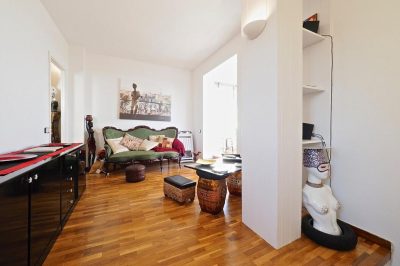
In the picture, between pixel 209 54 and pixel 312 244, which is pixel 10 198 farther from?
pixel 209 54

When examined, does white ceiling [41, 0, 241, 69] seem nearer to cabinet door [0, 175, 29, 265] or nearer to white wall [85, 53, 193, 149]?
white wall [85, 53, 193, 149]

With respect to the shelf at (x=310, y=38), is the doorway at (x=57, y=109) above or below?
below

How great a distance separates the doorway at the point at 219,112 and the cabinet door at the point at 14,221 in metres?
3.91

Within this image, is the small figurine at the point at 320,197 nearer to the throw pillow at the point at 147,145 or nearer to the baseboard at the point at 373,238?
the baseboard at the point at 373,238

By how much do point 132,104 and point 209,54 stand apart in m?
2.34

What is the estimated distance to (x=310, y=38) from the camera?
5.78ft

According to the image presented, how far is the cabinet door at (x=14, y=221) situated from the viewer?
0.83 meters

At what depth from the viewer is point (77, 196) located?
87.0 inches

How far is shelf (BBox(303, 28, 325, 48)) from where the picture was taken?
5.45 feet

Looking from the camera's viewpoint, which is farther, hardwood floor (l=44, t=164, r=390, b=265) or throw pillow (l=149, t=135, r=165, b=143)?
throw pillow (l=149, t=135, r=165, b=143)

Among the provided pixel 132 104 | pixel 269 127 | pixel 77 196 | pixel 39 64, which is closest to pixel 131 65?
pixel 132 104

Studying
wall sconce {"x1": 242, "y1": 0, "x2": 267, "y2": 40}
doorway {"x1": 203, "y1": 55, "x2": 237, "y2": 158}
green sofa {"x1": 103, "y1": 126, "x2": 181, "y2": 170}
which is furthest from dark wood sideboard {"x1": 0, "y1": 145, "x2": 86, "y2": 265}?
doorway {"x1": 203, "y1": 55, "x2": 237, "y2": 158}

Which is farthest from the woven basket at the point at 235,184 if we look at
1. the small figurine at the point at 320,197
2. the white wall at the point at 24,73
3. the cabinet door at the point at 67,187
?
the white wall at the point at 24,73

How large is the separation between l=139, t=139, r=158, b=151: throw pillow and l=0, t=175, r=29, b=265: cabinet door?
3049 mm
